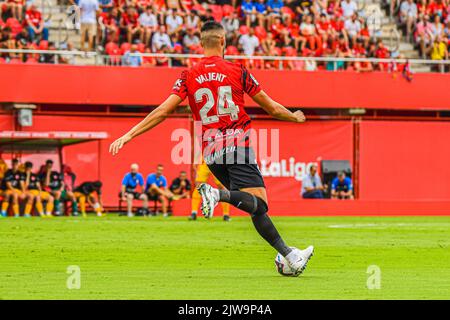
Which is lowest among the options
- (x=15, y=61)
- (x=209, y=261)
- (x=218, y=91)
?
(x=209, y=261)

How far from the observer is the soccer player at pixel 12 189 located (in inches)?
1216

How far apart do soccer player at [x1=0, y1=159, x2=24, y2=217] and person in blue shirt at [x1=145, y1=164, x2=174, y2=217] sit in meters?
4.10

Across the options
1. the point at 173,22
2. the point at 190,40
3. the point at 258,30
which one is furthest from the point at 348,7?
the point at 173,22

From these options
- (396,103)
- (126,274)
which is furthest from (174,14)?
(126,274)

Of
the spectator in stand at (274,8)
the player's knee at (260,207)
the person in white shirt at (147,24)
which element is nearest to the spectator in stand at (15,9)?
the person in white shirt at (147,24)

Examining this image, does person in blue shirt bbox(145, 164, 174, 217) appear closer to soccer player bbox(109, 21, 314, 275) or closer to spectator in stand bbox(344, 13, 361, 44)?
spectator in stand bbox(344, 13, 361, 44)

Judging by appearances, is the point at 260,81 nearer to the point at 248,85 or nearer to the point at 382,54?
the point at 382,54

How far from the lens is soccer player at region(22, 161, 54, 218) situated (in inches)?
1223

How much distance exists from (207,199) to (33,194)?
20965mm

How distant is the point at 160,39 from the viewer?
3691 cm

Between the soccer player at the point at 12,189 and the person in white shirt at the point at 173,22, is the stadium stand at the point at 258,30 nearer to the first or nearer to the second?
the person in white shirt at the point at 173,22

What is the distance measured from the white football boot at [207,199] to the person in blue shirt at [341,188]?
84.3 feet

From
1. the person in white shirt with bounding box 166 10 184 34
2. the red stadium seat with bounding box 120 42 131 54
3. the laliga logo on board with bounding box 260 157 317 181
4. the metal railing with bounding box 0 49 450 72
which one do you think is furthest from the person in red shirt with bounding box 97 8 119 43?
the laliga logo on board with bounding box 260 157 317 181

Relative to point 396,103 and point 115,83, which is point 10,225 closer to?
point 115,83
